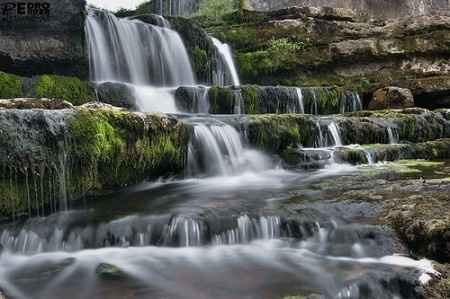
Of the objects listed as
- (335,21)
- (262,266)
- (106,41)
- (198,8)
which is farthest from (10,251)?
(198,8)

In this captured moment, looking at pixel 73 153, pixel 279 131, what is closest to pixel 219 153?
pixel 279 131

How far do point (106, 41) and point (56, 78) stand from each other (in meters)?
2.88

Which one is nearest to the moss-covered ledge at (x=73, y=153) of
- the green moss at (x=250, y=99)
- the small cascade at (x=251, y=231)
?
the small cascade at (x=251, y=231)

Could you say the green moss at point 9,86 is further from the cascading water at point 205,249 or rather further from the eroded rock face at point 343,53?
the eroded rock face at point 343,53

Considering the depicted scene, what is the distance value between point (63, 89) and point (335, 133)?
632cm

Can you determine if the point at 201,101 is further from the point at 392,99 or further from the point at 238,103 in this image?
the point at 392,99

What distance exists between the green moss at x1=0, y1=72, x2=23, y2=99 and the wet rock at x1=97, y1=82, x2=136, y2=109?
1.82 meters

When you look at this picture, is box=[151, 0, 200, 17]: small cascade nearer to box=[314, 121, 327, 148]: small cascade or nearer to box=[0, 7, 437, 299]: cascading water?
box=[314, 121, 327, 148]: small cascade

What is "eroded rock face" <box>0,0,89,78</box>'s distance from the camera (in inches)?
438

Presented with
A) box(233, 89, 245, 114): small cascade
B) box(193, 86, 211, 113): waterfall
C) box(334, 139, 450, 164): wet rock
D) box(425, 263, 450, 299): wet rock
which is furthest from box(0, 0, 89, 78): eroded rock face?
box(425, 263, 450, 299): wet rock

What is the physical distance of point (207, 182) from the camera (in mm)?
8148

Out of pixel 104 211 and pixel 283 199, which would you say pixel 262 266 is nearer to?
pixel 283 199

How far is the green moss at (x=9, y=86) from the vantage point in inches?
368

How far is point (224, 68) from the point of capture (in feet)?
54.1
